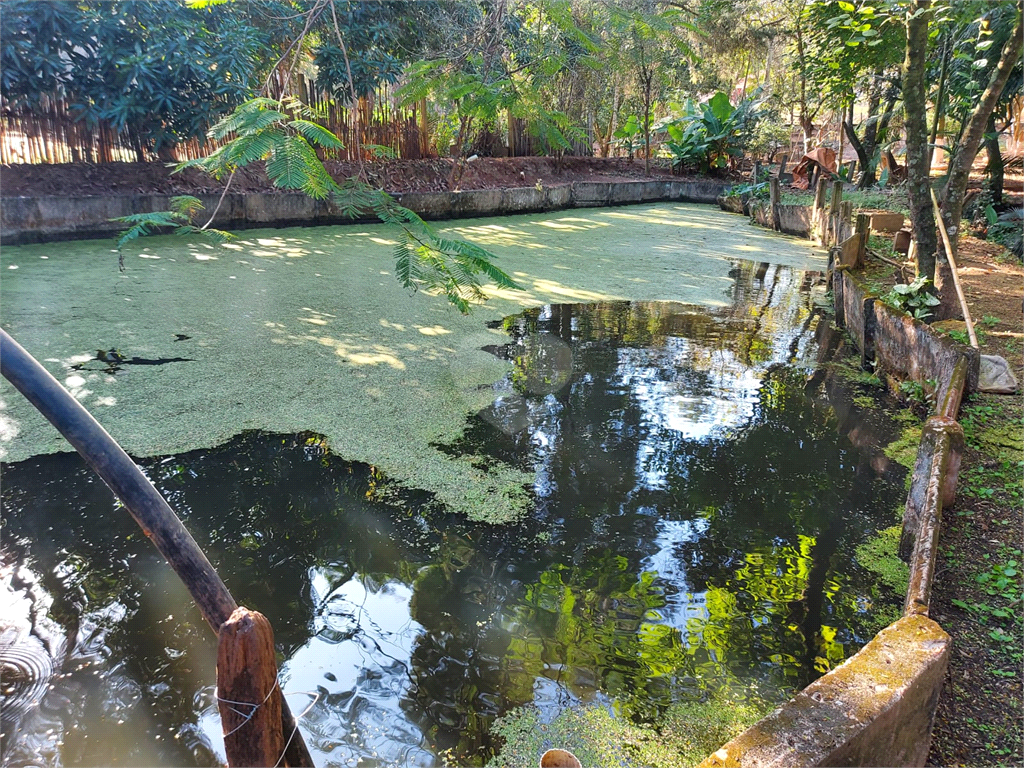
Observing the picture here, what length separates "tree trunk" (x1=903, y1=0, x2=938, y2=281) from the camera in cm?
352

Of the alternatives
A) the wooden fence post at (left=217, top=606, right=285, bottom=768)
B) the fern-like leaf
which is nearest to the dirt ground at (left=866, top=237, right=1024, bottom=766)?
the wooden fence post at (left=217, top=606, right=285, bottom=768)

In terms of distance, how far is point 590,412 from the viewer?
3.16 meters

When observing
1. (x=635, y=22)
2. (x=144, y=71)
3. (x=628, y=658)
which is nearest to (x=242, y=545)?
(x=628, y=658)

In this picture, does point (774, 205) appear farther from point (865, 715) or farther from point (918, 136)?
point (865, 715)

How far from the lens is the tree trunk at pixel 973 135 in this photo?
134 inches

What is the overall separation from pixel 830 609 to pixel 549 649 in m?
0.83

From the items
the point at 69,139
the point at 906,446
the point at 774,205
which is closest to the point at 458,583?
the point at 906,446

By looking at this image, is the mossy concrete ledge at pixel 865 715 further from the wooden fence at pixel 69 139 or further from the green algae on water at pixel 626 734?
the wooden fence at pixel 69 139

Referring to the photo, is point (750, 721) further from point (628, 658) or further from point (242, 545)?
point (242, 545)

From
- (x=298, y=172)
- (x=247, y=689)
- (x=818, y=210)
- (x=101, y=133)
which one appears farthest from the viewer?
(x=818, y=210)

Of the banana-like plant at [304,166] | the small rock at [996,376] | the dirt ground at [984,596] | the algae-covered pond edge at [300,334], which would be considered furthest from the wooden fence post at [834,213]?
the banana-like plant at [304,166]

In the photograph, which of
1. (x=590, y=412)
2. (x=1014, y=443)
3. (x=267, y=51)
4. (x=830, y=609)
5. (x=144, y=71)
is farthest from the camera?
(x=267, y=51)

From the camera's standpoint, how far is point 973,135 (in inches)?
142

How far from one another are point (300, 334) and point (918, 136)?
11.9 ft
